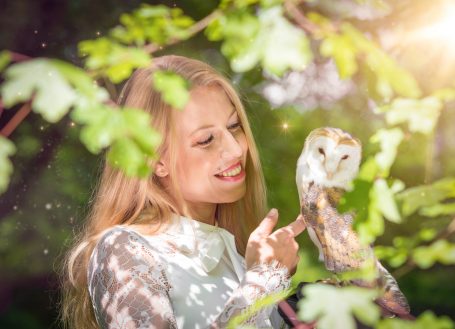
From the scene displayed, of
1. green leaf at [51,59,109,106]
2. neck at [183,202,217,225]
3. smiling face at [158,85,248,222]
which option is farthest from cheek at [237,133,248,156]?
green leaf at [51,59,109,106]

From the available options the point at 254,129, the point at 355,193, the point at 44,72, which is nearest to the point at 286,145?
the point at 254,129

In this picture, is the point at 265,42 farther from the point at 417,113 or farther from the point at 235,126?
the point at 235,126

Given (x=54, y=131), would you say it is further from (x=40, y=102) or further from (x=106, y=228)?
(x=40, y=102)

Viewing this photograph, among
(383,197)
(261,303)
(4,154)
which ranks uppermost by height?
(4,154)

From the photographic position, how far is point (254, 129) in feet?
9.57

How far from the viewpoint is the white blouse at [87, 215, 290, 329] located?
1.50m

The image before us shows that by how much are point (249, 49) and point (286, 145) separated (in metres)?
2.14

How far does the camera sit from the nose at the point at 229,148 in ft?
5.59

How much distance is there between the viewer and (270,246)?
158cm

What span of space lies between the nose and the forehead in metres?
0.05

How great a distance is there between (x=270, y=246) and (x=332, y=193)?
192 millimetres

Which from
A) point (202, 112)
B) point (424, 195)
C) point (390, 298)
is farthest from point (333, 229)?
point (424, 195)

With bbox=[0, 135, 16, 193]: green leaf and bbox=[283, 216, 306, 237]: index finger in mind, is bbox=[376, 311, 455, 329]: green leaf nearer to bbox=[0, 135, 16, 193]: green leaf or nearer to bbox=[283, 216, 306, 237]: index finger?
bbox=[0, 135, 16, 193]: green leaf

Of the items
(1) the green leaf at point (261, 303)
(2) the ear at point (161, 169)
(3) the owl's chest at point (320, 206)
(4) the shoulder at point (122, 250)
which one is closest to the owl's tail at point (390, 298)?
(3) the owl's chest at point (320, 206)
